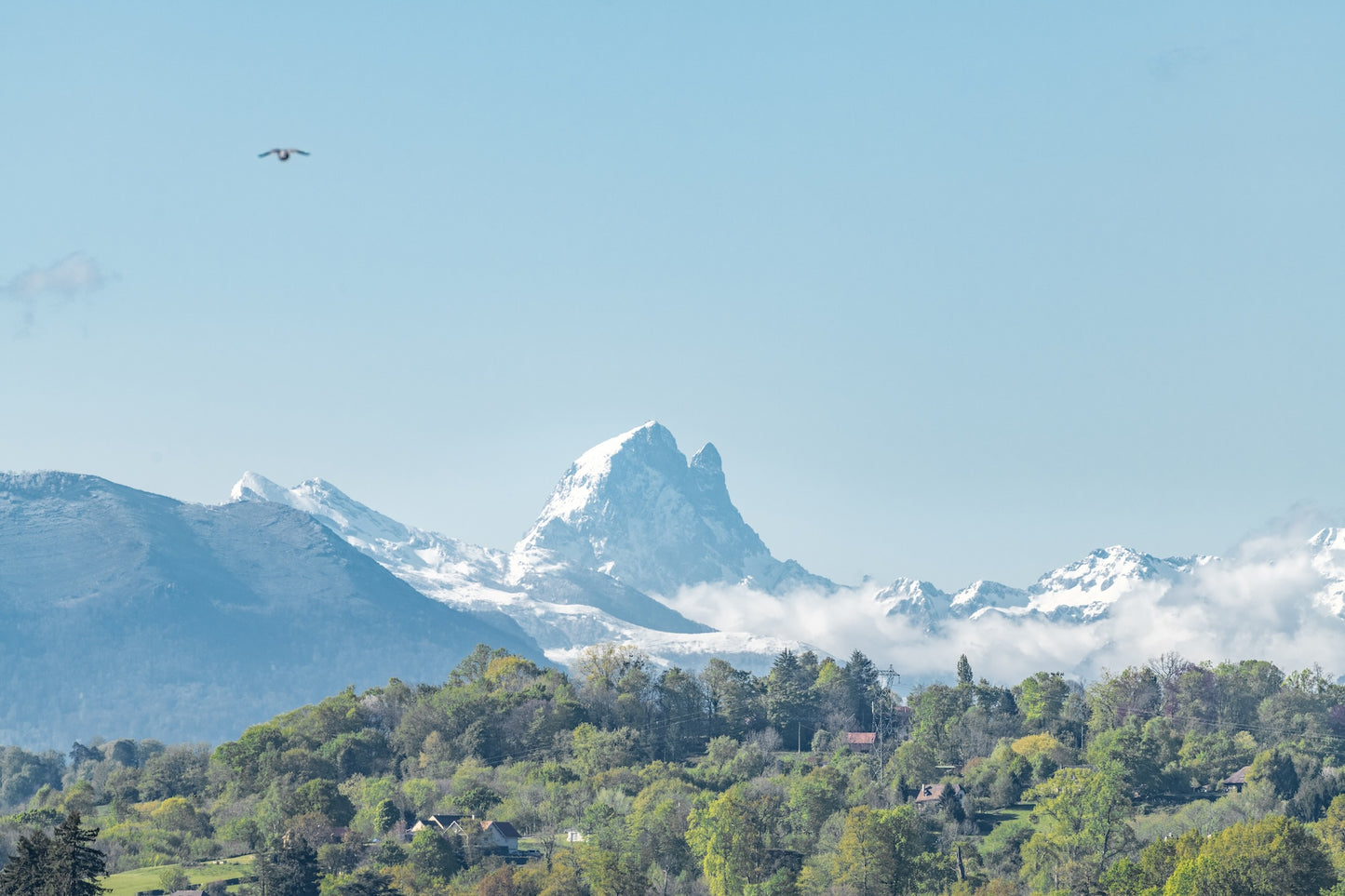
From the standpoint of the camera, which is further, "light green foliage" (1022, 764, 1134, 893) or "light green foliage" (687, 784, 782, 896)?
"light green foliage" (687, 784, 782, 896)

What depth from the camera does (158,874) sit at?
150 meters

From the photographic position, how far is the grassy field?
145 m

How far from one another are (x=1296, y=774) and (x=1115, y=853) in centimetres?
3731

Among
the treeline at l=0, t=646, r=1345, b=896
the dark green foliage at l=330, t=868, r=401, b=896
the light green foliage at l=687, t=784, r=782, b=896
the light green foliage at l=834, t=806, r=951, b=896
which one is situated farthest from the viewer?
the light green foliage at l=687, t=784, r=782, b=896

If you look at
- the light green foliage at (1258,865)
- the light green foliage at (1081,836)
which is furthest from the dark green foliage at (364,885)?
the light green foliage at (1258,865)

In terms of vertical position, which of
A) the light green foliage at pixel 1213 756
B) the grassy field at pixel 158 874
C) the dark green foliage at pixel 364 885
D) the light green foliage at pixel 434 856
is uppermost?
the light green foliage at pixel 1213 756

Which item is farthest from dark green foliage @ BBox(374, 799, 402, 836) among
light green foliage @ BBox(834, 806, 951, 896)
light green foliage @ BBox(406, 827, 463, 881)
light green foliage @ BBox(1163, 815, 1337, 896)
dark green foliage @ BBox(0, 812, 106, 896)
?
light green foliage @ BBox(1163, 815, 1337, 896)

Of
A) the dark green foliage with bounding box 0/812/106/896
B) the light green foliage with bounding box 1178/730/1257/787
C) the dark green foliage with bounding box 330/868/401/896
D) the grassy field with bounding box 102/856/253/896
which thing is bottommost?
the grassy field with bounding box 102/856/253/896

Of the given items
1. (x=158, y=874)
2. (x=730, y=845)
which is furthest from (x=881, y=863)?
(x=158, y=874)

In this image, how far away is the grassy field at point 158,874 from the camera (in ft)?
475

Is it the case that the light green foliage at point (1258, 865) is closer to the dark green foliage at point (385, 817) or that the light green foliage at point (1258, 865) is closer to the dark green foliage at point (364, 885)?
the dark green foliage at point (364, 885)

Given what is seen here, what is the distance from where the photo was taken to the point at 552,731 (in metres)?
198

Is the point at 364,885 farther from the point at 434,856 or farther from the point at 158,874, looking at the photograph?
the point at 158,874

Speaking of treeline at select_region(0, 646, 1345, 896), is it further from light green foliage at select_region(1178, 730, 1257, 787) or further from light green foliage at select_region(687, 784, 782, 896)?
light green foliage at select_region(1178, 730, 1257, 787)
